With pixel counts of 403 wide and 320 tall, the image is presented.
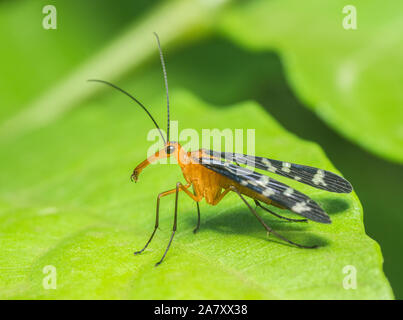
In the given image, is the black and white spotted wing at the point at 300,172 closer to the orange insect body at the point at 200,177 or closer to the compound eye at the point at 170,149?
the orange insect body at the point at 200,177

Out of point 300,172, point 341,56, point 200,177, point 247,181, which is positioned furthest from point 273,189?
point 341,56

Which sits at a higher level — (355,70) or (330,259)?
(355,70)

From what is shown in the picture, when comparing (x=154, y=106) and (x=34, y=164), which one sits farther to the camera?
(x=154, y=106)

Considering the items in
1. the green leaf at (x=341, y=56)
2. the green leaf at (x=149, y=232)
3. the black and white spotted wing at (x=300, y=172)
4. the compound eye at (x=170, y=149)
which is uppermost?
the green leaf at (x=341, y=56)

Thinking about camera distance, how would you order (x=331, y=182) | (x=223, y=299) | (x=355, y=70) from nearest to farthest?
1. (x=223, y=299)
2. (x=331, y=182)
3. (x=355, y=70)

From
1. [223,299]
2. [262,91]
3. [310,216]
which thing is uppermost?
[262,91]

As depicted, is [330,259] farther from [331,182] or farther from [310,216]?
[331,182]

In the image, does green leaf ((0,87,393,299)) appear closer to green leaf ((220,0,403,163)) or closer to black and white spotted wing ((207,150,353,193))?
black and white spotted wing ((207,150,353,193))

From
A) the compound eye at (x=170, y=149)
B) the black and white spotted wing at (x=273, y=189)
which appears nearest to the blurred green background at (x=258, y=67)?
the black and white spotted wing at (x=273, y=189)

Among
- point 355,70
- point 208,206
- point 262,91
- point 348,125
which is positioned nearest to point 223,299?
point 208,206
